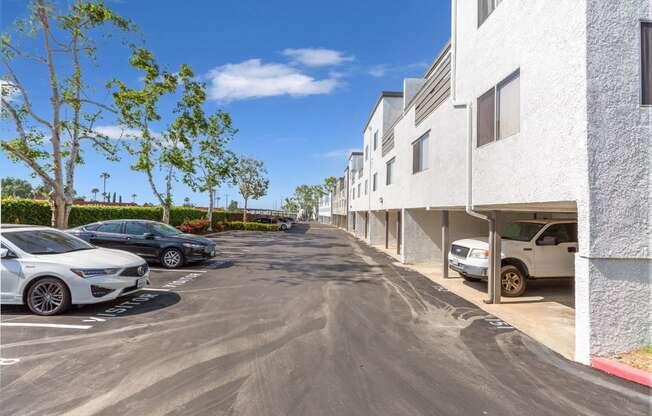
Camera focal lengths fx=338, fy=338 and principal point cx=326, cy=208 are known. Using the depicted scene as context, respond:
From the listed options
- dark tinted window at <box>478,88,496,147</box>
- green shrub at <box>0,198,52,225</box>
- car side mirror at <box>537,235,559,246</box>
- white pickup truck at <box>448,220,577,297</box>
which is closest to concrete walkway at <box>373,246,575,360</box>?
white pickup truck at <box>448,220,577,297</box>

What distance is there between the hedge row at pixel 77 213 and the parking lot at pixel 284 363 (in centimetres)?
1249

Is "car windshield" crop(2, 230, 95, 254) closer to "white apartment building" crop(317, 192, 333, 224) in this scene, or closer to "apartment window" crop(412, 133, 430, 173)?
"apartment window" crop(412, 133, 430, 173)

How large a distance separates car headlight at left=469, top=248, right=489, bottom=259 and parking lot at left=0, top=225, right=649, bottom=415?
A: 5.15 ft

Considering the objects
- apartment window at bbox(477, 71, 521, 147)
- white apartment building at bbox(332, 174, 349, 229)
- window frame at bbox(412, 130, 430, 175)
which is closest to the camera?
apartment window at bbox(477, 71, 521, 147)

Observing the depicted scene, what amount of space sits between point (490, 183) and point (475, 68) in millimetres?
2680

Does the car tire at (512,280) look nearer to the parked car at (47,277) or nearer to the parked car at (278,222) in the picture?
the parked car at (47,277)

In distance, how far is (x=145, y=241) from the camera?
10.7m

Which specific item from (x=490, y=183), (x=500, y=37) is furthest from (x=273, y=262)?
(x=500, y=37)

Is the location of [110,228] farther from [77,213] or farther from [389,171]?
[77,213]

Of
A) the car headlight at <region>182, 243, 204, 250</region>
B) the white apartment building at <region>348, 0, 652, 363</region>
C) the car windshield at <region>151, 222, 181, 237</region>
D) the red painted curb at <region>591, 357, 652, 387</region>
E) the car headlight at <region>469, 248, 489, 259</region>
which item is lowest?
the red painted curb at <region>591, 357, 652, 387</region>

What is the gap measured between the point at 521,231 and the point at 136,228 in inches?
448

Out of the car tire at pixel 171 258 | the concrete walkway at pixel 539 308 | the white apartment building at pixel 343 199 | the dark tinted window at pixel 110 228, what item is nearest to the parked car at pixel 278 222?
the white apartment building at pixel 343 199

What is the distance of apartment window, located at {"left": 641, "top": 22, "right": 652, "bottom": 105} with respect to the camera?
4.38 m

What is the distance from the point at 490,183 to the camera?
22.0ft
